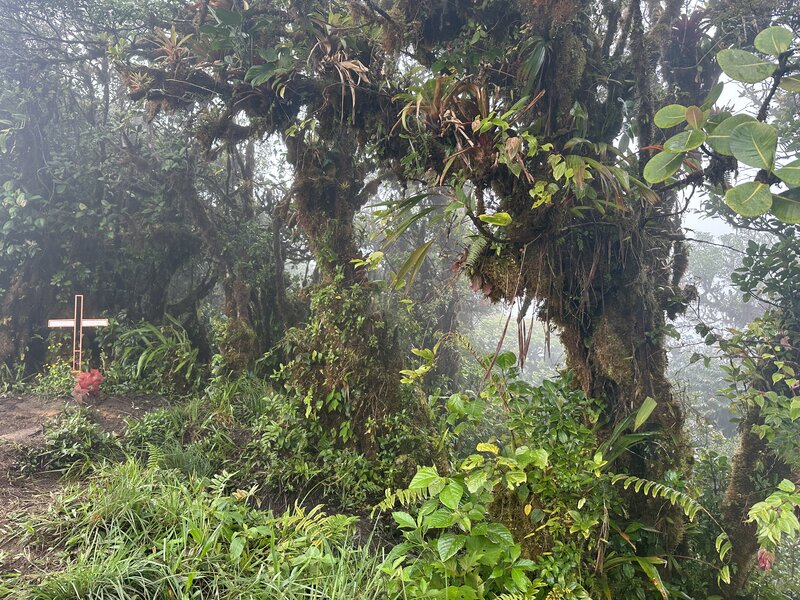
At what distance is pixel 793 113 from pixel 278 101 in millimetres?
3589

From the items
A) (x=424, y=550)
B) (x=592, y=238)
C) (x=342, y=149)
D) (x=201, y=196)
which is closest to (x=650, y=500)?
(x=424, y=550)

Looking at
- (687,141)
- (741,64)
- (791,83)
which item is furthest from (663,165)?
(791,83)

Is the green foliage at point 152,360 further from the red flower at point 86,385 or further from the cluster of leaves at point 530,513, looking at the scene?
the cluster of leaves at point 530,513

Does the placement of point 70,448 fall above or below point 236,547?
below

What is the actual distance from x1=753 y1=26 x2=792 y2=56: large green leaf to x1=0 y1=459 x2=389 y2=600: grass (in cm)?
233

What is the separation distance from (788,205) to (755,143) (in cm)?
25

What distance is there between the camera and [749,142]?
1537 millimetres

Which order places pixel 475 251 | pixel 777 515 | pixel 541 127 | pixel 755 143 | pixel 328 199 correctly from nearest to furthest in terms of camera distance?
pixel 777 515 → pixel 755 143 → pixel 475 251 → pixel 541 127 → pixel 328 199

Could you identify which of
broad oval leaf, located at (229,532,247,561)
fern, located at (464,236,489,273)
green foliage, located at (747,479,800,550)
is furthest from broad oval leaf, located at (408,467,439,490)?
fern, located at (464,236,489,273)

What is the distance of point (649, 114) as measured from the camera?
2.67m

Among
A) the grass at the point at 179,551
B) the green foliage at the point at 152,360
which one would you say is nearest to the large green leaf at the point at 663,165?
the grass at the point at 179,551

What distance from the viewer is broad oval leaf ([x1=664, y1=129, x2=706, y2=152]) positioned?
1.61 metres

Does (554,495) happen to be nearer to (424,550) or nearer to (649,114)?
(424,550)

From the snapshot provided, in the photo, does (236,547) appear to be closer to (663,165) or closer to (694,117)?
(663,165)
